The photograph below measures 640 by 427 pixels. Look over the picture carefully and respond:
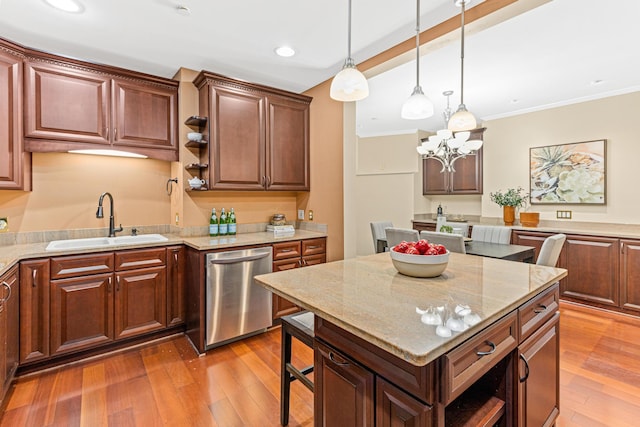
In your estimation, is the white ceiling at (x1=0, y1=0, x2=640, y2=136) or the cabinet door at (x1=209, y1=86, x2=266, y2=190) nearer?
the white ceiling at (x1=0, y1=0, x2=640, y2=136)

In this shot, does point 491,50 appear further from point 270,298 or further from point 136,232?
point 136,232

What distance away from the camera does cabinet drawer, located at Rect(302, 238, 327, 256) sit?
10.6ft

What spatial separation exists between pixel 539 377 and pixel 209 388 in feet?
6.46

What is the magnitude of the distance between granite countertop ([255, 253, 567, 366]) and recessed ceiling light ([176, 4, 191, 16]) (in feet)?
6.24

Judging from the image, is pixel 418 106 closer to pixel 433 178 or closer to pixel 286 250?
pixel 286 250

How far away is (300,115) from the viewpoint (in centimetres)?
362

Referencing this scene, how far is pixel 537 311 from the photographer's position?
146 centimetres

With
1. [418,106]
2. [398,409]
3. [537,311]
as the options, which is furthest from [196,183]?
[537,311]

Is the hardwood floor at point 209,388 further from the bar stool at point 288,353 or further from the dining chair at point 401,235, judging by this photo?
the dining chair at point 401,235

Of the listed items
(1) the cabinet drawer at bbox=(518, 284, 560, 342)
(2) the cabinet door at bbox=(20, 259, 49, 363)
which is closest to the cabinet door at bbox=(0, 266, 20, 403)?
(2) the cabinet door at bbox=(20, 259, 49, 363)

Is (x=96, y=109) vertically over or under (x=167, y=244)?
over

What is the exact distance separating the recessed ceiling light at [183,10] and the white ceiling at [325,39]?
0.03 meters

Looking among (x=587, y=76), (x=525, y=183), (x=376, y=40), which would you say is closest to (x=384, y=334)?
(x=376, y=40)

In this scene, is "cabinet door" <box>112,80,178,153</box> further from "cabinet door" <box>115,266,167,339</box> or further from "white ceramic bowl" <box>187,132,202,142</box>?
"cabinet door" <box>115,266,167,339</box>
